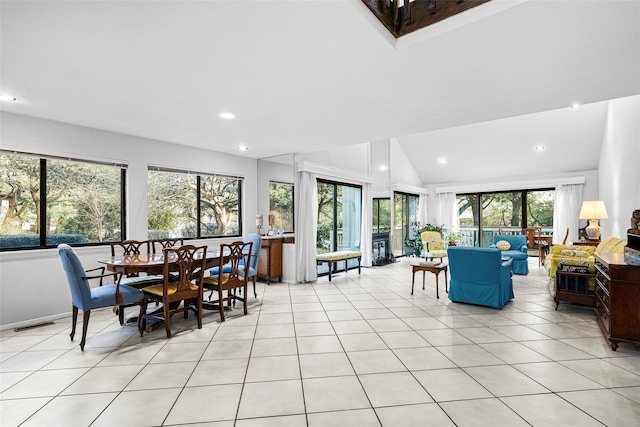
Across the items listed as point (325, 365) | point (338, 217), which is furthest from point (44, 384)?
point (338, 217)

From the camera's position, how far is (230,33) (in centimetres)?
211

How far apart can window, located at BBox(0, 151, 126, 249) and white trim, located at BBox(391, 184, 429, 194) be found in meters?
6.55

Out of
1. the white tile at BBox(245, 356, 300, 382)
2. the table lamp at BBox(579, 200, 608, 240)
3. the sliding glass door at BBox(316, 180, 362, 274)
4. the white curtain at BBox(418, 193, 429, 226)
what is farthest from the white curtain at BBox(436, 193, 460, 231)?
the white tile at BBox(245, 356, 300, 382)

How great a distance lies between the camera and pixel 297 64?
2.56m

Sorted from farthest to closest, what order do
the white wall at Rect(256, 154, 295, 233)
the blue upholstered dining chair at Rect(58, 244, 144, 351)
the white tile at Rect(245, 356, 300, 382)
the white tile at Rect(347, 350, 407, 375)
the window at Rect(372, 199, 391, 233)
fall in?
the window at Rect(372, 199, 391, 233)
the white wall at Rect(256, 154, 295, 233)
the blue upholstered dining chair at Rect(58, 244, 144, 351)
the white tile at Rect(347, 350, 407, 375)
the white tile at Rect(245, 356, 300, 382)

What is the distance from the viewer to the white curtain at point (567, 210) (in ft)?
26.7

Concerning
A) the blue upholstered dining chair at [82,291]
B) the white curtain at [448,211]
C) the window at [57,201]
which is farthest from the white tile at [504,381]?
the white curtain at [448,211]

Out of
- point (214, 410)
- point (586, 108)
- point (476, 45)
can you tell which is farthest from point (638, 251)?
point (586, 108)

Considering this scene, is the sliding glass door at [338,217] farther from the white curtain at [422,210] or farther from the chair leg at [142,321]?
the chair leg at [142,321]

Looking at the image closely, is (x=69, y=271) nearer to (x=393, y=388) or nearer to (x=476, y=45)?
(x=393, y=388)

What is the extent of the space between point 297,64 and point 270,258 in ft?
13.3

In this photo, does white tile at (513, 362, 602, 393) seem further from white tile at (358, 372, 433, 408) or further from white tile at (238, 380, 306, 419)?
white tile at (238, 380, 306, 419)

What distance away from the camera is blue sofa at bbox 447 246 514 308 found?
13.6 ft

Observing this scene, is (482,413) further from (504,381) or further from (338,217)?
(338,217)
